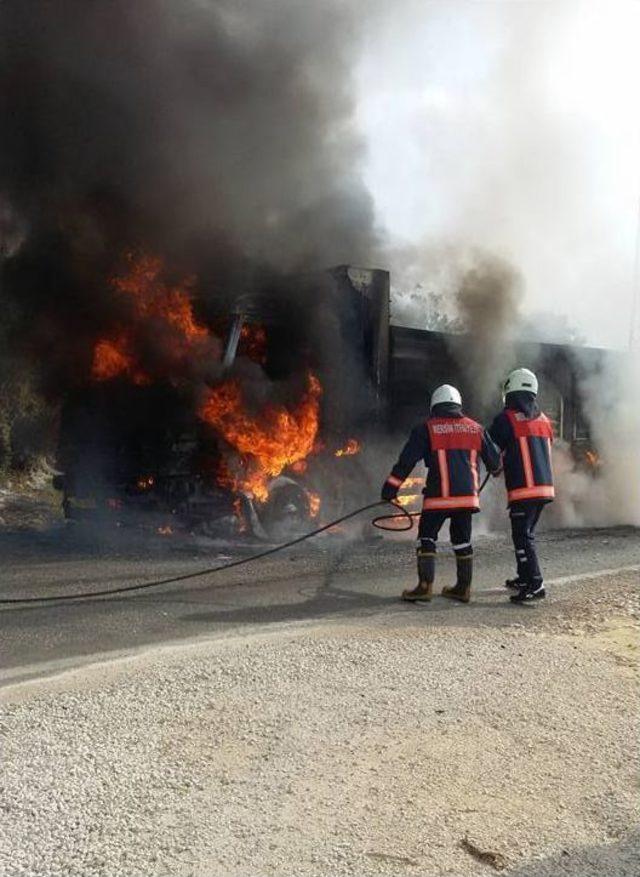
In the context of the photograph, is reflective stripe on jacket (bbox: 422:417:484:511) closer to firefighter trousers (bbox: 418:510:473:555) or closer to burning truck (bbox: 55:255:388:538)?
firefighter trousers (bbox: 418:510:473:555)

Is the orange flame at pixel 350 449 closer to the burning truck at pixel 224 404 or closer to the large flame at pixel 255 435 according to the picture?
the burning truck at pixel 224 404

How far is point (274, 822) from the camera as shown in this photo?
257 cm

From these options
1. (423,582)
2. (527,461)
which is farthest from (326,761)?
(527,461)

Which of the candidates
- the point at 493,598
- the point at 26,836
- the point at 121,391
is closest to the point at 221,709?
the point at 26,836

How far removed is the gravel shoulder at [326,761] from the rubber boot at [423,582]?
1.11m

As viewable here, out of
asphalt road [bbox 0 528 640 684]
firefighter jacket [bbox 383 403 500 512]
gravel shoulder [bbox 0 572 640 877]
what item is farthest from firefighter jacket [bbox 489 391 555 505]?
Answer: gravel shoulder [bbox 0 572 640 877]

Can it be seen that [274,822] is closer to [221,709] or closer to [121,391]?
[221,709]

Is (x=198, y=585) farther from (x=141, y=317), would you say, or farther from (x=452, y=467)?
(x=141, y=317)

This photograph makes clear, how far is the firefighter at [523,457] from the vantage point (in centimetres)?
621

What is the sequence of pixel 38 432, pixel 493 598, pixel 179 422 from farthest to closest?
pixel 38 432 → pixel 179 422 → pixel 493 598

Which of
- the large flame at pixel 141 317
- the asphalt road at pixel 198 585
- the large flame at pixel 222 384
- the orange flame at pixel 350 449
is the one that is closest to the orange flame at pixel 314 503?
the large flame at pixel 222 384

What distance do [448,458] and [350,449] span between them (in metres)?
3.30

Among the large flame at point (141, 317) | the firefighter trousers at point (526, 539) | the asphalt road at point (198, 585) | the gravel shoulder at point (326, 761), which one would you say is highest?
the large flame at point (141, 317)

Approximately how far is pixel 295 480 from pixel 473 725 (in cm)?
549
